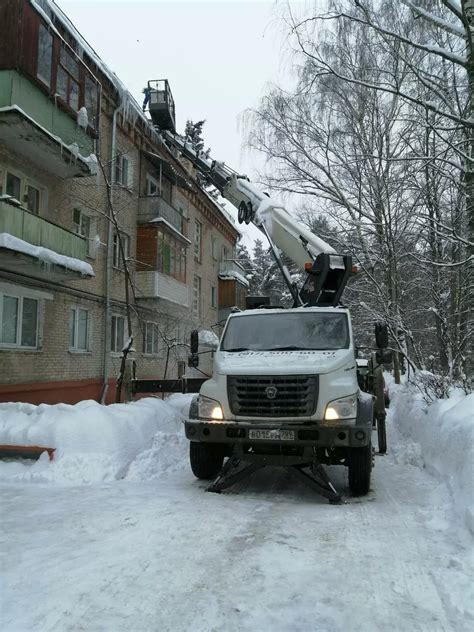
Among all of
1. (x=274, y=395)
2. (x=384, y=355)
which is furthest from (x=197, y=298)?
(x=274, y=395)

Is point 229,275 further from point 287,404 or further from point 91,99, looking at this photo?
point 287,404

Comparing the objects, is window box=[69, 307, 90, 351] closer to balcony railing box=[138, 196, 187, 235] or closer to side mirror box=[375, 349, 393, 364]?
balcony railing box=[138, 196, 187, 235]

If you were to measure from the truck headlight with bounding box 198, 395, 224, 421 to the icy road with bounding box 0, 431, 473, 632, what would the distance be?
88 cm

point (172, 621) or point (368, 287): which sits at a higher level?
point (368, 287)

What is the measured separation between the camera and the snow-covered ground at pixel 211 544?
2.98 meters

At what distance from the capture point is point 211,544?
4.16 m

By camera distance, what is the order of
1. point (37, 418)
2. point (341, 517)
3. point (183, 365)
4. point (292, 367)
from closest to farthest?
point (341, 517) → point (292, 367) → point (37, 418) → point (183, 365)

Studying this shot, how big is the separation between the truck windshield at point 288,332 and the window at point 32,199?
29.9 ft

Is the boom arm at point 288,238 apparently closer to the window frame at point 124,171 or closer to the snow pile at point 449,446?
the snow pile at point 449,446

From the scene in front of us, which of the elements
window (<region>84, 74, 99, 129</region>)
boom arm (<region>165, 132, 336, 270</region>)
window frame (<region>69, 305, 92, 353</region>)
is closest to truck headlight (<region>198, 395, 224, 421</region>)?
boom arm (<region>165, 132, 336, 270</region>)

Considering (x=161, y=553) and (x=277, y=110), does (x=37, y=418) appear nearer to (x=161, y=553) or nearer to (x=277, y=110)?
(x=161, y=553)

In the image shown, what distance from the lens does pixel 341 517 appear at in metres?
4.98

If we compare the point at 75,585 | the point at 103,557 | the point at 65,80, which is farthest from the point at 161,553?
the point at 65,80

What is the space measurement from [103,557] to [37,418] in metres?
4.22
